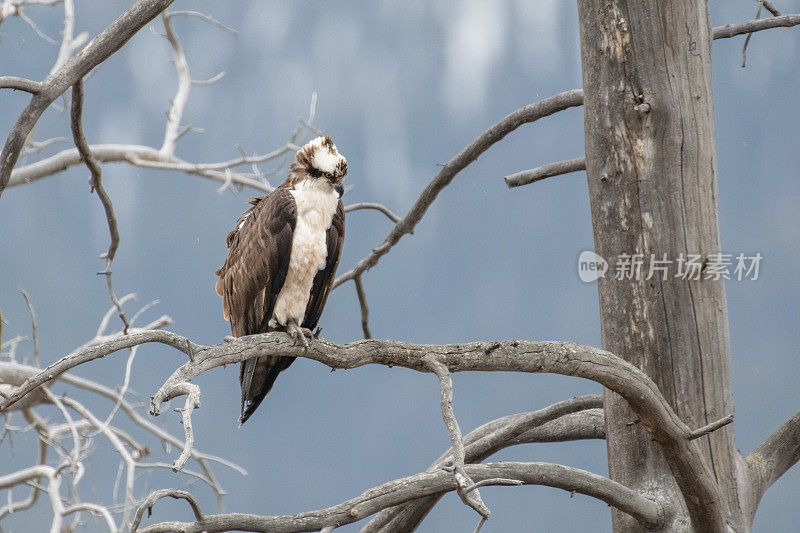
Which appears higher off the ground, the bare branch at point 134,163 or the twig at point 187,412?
the bare branch at point 134,163

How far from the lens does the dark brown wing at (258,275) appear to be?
3.07 metres

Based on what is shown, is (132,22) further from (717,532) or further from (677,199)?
(717,532)

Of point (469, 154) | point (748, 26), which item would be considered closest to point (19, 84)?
point (469, 154)

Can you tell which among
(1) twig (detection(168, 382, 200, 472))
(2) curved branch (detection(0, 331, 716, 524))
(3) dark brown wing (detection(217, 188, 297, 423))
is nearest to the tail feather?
(3) dark brown wing (detection(217, 188, 297, 423))

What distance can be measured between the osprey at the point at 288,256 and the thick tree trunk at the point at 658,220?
998mm

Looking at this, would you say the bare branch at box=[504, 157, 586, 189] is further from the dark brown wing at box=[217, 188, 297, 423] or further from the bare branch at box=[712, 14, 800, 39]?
the dark brown wing at box=[217, 188, 297, 423]

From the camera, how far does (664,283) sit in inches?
117

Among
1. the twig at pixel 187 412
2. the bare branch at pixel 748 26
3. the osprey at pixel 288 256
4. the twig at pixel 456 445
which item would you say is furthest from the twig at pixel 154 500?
the bare branch at pixel 748 26

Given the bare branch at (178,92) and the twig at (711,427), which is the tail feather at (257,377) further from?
the bare branch at (178,92)

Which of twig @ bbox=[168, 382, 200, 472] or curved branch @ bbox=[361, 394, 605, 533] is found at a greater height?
twig @ bbox=[168, 382, 200, 472]

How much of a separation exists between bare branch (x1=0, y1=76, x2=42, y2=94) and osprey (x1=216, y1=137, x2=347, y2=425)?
3.19 ft

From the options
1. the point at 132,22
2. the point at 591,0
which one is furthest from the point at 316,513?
the point at 591,0

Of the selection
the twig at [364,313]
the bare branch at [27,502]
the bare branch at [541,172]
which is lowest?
the bare branch at [27,502]

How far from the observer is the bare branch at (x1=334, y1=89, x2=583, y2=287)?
347cm
